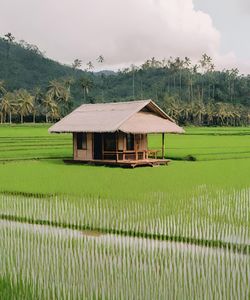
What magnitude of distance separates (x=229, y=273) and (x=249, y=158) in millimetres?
20890

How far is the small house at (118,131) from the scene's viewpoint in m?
22.2

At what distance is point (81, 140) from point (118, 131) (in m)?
3.05

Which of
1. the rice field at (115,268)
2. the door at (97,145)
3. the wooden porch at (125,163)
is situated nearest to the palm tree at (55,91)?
the door at (97,145)

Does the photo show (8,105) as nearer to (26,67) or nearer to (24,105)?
(24,105)

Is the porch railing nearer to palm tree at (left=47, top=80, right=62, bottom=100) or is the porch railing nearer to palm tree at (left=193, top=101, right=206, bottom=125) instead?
palm tree at (left=47, top=80, right=62, bottom=100)

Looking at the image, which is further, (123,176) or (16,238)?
(123,176)

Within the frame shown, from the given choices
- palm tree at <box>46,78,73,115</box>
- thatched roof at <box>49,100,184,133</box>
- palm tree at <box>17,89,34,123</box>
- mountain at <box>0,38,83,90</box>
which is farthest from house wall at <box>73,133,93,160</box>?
mountain at <box>0,38,83,90</box>

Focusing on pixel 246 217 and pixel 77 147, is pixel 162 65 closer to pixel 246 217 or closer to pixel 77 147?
pixel 77 147

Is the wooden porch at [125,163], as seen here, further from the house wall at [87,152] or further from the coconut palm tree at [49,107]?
the coconut palm tree at [49,107]

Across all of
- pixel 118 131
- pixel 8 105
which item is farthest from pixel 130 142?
pixel 8 105

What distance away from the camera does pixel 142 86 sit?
116 meters

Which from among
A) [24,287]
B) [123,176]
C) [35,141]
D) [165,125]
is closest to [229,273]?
[24,287]

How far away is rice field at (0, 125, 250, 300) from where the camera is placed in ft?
19.4

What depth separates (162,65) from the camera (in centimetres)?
12838
